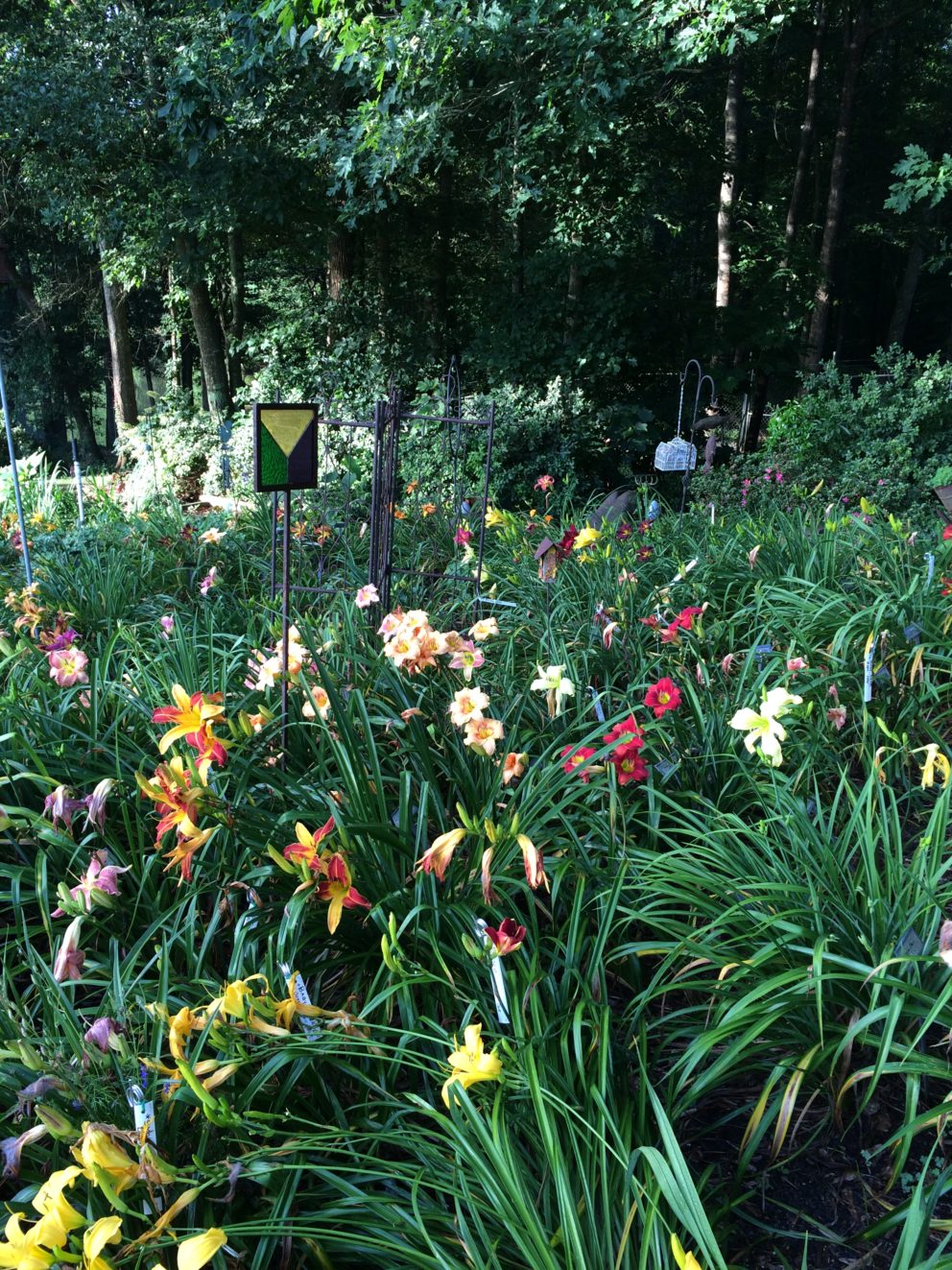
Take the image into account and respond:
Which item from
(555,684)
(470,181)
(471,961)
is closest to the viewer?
(471,961)

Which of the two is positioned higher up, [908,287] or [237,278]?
[908,287]

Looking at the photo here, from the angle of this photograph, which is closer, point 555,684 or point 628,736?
point 628,736

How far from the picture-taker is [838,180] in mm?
11688

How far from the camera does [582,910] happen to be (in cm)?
173

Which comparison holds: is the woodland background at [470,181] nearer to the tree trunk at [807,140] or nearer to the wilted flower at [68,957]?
the tree trunk at [807,140]

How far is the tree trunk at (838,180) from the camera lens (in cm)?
1146

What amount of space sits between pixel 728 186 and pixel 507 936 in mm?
11567

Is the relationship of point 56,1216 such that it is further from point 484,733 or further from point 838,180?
point 838,180

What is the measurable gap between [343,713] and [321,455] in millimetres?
7710

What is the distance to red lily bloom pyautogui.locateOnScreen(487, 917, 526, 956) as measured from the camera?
1.36 metres

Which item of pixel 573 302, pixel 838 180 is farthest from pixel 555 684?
pixel 838 180

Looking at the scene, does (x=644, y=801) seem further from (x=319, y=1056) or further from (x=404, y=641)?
(x=319, y=1056)

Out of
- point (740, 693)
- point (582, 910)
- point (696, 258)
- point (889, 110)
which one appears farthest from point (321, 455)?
point (889, 110)

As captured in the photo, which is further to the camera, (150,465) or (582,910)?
(150,465)
